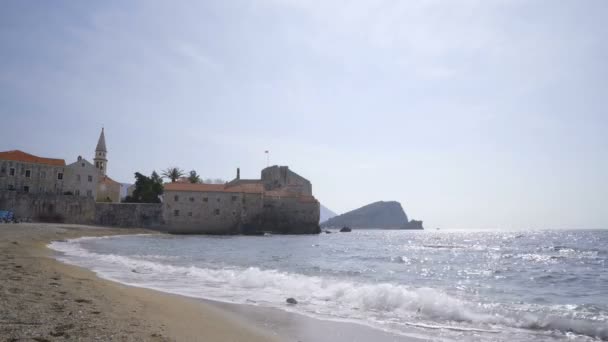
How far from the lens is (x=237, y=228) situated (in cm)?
6556

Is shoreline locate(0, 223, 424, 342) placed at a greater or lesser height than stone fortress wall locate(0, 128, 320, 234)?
lesser

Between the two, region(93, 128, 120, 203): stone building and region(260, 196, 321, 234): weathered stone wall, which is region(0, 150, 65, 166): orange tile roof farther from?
region(260, 196, 321, 234): weathered stone wall

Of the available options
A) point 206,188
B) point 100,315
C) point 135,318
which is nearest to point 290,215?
point 206,188

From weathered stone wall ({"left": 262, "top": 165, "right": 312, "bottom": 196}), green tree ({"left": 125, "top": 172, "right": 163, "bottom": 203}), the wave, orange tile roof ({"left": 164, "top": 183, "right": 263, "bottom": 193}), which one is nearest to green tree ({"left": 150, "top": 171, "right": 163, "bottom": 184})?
green tree ({"left": 125, "top": 172, "right": 163, "bottom": 203})

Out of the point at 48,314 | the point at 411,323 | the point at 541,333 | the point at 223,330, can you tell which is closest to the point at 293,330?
the point at 223,330

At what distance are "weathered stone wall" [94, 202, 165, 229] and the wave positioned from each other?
47.1m

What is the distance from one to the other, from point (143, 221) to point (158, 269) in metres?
47.4

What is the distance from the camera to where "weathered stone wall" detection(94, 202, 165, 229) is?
2308 inches

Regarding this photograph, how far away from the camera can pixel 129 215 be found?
59.9 metres

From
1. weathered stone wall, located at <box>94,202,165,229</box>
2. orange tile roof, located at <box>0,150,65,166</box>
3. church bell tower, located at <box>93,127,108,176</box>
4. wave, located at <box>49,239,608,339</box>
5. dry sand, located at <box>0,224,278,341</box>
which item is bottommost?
wave, located at <box>49,239,608,339</box>

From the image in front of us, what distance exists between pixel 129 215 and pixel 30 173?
44.4ft

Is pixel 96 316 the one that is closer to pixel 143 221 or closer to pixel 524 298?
pixel 524 298

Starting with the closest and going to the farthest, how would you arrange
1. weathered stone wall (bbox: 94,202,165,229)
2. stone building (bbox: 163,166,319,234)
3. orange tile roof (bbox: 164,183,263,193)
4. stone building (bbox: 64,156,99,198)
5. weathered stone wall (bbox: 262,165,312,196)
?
weathered stone wall (bbox: 94,202,165,229) < stone building (bbox: 64,156,99,198) < stone building (bbox: 163,166,319,234) < orange tile roof (bbox: 164,183,263,193) < weathered stone wall (bbox: 262,165,312,196)

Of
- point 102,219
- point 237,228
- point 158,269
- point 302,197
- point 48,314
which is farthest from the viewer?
point 302,197
